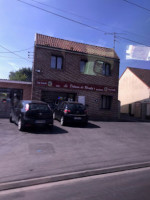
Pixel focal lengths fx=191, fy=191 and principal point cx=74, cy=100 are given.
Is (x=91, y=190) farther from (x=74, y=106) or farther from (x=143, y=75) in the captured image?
(x=143, y=75)

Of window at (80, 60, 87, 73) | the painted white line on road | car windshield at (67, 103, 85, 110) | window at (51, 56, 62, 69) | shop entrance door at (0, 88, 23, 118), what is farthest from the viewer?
window at (80, 60, 87, 73)

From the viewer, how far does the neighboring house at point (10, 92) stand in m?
14.8

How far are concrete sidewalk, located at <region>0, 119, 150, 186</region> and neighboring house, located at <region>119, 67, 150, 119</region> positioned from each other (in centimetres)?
1584

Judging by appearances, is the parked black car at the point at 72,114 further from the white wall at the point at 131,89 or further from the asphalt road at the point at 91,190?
the white wall at the point at 131,89

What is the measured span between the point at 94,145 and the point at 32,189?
409 cm

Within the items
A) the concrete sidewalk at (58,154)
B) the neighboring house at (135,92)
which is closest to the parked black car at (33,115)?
the concrete sidewalk at (58,154)

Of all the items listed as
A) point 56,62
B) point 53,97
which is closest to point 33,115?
point 53,97

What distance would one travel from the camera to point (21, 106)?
33.6ft

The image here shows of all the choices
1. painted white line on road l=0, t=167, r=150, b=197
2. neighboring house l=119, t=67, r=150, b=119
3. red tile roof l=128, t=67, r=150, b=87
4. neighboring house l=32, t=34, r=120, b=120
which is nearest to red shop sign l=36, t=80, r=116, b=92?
neighboring house l=32, t=34, r=120, b=120

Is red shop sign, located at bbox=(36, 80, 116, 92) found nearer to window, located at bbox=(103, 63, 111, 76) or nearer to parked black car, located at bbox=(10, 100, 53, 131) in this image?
window, located at bbox=(103, 63, 111, 76)

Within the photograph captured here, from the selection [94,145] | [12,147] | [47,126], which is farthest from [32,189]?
[47,126]

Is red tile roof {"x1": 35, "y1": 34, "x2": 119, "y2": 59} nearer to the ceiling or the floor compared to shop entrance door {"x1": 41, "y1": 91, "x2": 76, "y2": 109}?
nearer to the ceiling

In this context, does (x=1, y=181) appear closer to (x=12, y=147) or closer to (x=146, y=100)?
(x=12, y=147)

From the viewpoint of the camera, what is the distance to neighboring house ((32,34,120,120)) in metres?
16.1
